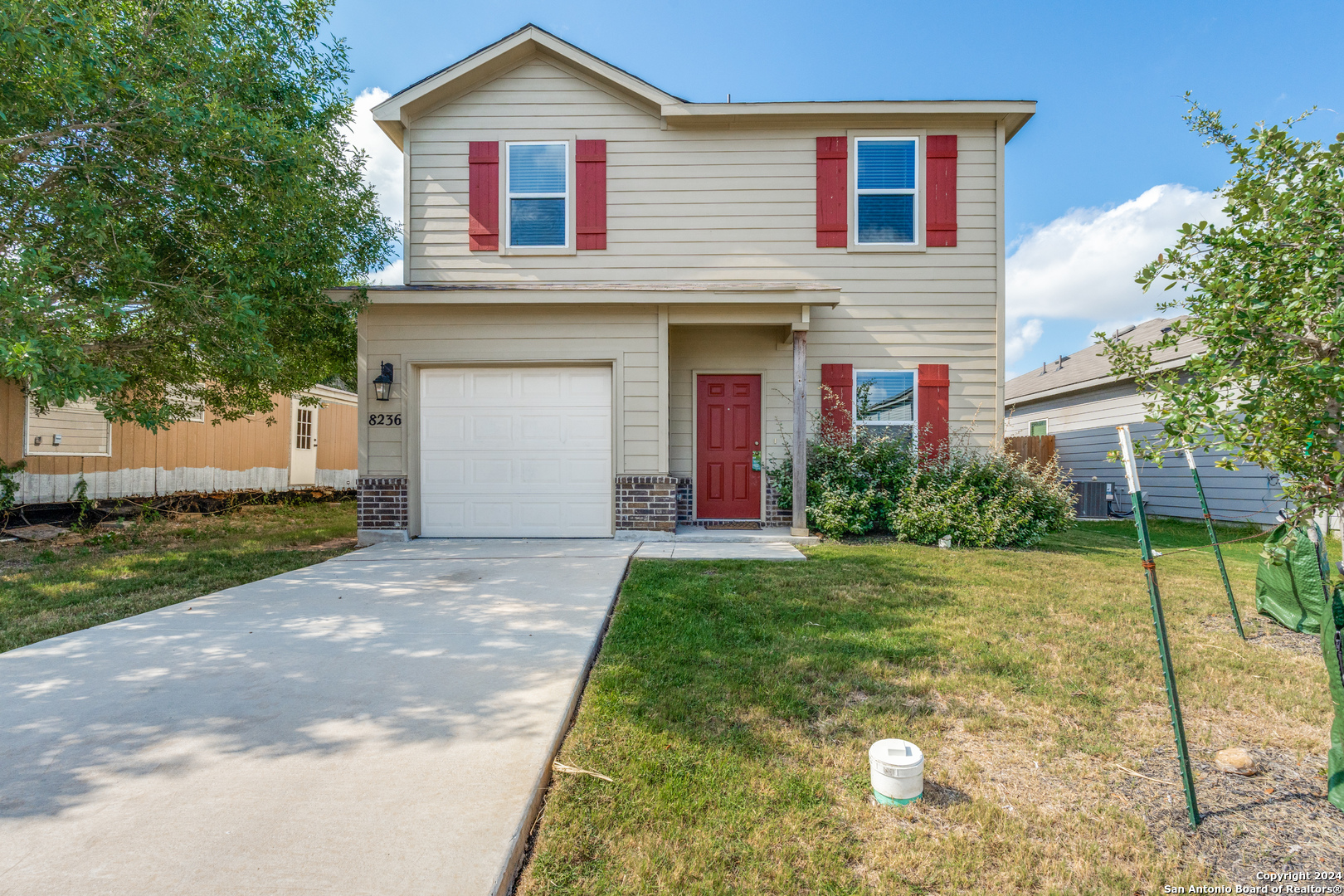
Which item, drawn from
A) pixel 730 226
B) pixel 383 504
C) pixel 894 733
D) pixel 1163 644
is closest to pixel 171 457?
pixel 383 504

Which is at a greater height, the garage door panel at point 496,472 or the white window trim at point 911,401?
the white window trim at point 911,401

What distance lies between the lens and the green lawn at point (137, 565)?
4.46 meters

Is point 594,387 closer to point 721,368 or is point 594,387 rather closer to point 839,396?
point 721,368

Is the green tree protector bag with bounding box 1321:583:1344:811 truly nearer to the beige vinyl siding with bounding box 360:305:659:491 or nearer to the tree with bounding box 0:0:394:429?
the beige vinyl siding with bounding box 360:305:659:491

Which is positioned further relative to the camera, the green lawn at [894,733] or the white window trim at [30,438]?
the white window trim at [30,438]

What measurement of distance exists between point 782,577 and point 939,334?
4.91 m

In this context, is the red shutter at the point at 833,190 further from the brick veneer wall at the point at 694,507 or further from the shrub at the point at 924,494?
the brick veneer wall at the point at 694,507

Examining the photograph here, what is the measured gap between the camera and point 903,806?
211cm

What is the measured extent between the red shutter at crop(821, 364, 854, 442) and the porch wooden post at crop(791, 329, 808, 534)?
830 millimetres

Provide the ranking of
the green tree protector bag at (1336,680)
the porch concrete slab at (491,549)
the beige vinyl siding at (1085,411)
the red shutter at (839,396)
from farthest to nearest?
the beige vinyl siding at (1085,411) < the red shutter at (839,396) < the porch concrete slab at (491,549) < the green tree protector bag at (1336,680)

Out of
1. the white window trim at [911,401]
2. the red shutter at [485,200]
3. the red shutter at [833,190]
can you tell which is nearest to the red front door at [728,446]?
the white window trim at [911,401]

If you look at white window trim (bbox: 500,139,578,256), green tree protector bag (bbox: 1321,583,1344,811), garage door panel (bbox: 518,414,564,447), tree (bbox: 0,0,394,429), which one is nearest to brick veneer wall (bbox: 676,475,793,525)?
garage door panel (bbox: 518,414,564,447)

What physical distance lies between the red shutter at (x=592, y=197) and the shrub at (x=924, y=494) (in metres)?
4.08

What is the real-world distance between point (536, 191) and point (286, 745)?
7.73m
